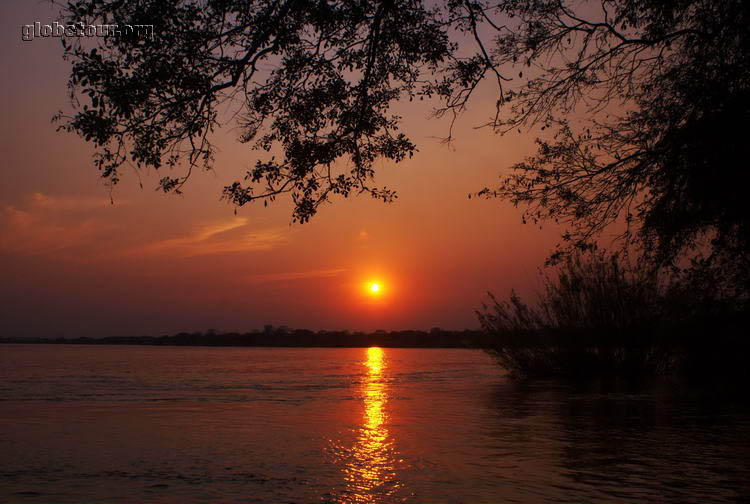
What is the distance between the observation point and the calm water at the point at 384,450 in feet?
21.0

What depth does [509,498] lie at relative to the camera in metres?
6.14

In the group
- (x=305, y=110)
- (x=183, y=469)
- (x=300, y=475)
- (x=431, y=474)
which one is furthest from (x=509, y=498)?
(x=305, y=110)

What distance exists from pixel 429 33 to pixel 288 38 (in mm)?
2166

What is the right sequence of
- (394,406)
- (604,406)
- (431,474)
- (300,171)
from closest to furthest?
(431,474) < (300,171) < (604,406) < (394,406)

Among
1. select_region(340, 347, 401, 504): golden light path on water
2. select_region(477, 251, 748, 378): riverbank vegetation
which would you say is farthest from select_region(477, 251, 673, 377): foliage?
select_region(340, 347, 401, 504): golden light path on water

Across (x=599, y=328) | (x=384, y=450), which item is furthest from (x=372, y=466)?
(x=599, y=328)

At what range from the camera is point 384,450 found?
898 cm

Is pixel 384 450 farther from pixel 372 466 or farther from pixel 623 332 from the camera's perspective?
pixel 623 332

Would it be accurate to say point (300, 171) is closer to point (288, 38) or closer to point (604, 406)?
point (288, 38)

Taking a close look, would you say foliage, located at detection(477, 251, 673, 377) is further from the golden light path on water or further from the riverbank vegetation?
the golden light path on water

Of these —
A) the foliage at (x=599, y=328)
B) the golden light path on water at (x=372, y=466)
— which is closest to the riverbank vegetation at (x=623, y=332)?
the foliage at (x=599, y=328)

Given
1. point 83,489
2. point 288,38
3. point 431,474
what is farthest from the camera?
point 288,38

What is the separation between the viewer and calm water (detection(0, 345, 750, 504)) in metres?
6.41

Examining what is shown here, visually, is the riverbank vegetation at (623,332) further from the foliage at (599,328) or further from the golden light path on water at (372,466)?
the golden light path on water at (372,466)
